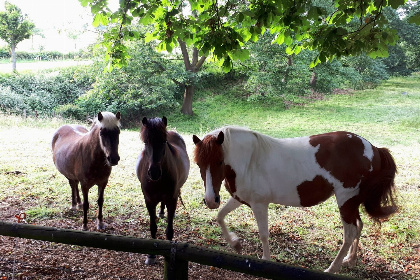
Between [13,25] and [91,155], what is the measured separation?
22.5 metres

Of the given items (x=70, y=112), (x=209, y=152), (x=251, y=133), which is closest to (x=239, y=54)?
(x=251, y=133)

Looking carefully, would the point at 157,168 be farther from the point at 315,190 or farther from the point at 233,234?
the point at 315,190

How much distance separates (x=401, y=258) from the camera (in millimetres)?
4059

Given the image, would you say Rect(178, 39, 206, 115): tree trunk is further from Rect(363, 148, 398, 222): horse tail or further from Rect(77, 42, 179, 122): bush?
Rect(363, 148, 398, 222): horse tail

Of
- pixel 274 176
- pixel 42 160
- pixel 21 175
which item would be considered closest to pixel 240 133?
pixel 274 176

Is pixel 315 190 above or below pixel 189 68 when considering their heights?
below

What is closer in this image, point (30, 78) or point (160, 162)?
point (160, 162)

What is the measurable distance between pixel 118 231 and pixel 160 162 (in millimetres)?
1901

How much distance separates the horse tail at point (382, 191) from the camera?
366cm

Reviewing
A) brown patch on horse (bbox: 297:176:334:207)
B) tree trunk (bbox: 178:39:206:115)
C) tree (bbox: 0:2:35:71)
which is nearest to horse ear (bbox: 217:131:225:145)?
brown patch on horse (bbox: 297:176:334:207)

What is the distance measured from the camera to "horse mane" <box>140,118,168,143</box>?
11.8 feet

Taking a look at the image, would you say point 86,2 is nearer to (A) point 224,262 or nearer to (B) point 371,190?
(A) point 224,262

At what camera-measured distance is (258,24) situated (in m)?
3.91

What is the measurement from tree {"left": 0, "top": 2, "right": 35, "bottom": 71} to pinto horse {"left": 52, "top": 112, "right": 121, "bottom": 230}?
2039 cm
